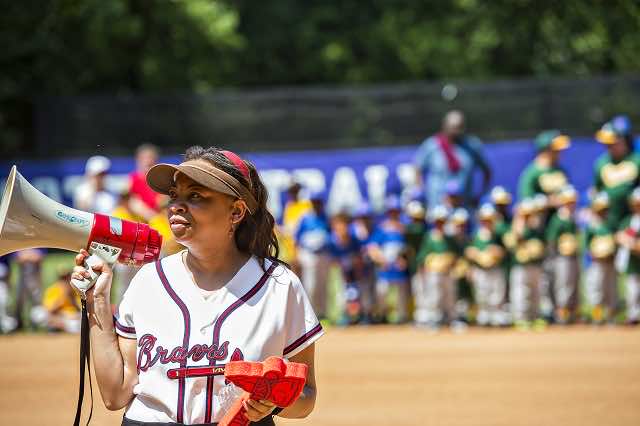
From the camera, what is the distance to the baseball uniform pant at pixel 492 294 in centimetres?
1390

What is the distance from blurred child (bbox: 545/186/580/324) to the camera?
13.6 m

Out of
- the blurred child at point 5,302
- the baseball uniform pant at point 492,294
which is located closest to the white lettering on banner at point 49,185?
the blurred child at point 5,302

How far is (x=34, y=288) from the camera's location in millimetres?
14695

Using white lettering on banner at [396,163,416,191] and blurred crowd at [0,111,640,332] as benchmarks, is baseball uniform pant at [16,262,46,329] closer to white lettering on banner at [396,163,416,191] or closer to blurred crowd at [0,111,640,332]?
blurred crowd at [0,111,640,332]

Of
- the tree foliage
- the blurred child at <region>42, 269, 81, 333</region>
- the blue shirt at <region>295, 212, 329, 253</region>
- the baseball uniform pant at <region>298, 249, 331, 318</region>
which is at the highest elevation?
the tree foliage

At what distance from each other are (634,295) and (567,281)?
851mm

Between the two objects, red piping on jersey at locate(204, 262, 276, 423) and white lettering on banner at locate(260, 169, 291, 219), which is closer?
red piping on jersey at locate(204, 262, 276, 423)

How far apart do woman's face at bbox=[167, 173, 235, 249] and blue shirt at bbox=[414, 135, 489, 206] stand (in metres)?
11.5

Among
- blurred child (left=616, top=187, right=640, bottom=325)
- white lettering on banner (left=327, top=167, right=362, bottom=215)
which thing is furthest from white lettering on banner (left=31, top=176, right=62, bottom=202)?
blurred child (left=616, top=187, right=640, bottom=325)

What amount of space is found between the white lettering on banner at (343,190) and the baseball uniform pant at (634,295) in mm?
4584

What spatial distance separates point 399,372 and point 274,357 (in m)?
7.11

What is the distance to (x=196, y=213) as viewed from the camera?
3938 millimetres

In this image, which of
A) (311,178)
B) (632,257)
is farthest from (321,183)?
(632,257)

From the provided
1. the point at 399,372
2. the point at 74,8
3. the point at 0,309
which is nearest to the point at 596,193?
the point at 399,372
